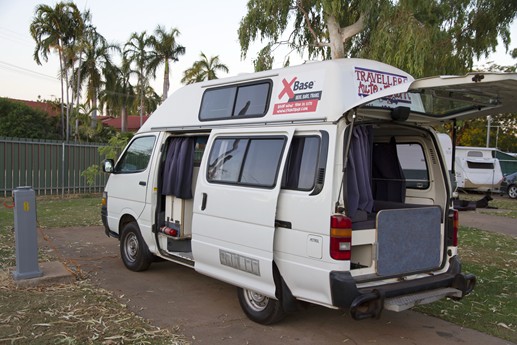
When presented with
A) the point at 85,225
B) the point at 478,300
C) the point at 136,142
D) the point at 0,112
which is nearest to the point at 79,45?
the point at 0,112

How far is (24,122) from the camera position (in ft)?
97.0

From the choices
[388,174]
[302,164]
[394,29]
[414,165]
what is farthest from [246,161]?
[394,29]

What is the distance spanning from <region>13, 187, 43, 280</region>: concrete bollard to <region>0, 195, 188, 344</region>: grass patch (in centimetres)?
24

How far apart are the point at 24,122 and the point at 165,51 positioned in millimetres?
10676

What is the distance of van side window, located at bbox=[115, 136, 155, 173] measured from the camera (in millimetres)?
6902

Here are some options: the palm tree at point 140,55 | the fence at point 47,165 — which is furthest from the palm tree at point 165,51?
the fence at point 47,165

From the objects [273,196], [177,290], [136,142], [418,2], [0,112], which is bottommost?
Answer: [177,290]

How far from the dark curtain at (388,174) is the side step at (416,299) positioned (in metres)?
1.28

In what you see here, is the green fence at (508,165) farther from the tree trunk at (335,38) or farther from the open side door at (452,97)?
the open side door at (452,97)

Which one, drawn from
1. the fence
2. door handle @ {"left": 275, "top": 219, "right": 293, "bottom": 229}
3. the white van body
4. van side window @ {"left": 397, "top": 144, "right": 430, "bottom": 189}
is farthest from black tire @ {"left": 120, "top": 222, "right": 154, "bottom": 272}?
the white van body

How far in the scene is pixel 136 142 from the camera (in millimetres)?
7285

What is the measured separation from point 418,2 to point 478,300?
12023mm

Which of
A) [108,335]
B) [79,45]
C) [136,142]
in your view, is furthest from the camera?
[79,45]

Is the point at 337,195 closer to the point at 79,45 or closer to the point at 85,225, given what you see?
the point at 85,225
